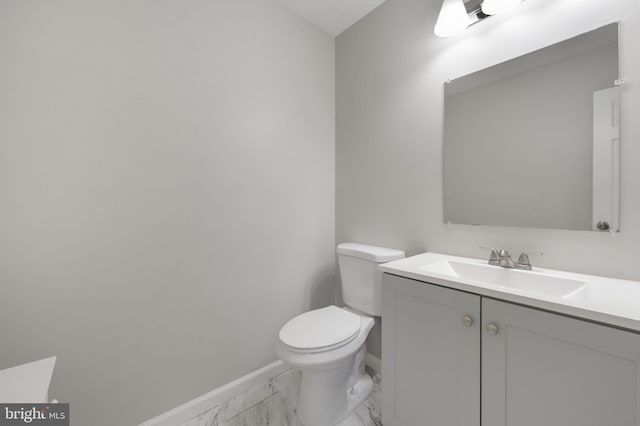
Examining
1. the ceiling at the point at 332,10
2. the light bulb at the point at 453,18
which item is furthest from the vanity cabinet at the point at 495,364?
the ceiling at the point at 332,10

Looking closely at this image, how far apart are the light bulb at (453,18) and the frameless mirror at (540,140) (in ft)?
0.81

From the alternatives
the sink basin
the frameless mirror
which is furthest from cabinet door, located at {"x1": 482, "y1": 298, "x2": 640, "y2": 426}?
the frameless mirror

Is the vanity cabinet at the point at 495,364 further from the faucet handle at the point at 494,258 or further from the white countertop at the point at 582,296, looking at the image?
the faucet handle at the point at 494,258

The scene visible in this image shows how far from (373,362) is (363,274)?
0.69 m

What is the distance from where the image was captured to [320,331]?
1.36m

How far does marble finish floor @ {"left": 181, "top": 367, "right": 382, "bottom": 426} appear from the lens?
4.66 ft

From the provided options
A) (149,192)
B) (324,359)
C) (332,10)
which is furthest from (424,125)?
(149,192)

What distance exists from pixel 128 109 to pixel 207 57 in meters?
0.52

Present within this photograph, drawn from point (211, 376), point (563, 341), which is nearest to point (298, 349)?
point (211, 376)

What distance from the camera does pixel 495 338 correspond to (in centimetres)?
91

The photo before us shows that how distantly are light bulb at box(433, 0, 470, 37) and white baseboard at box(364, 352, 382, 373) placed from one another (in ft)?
6.63

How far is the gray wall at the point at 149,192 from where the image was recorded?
1044 mm

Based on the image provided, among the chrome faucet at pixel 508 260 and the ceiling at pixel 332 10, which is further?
the ceiling at pixel 332 10

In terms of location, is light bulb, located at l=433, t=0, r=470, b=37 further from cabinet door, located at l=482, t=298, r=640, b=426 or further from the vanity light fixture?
cabinet door, located at l=482, t=298, r=640, b=426
